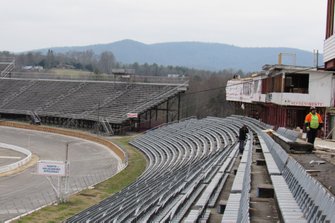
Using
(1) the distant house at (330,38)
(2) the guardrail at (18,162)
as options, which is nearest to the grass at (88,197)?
(2) the guardrail at (18,162)

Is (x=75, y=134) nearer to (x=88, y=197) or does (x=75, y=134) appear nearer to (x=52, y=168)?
(x=52, y=168)

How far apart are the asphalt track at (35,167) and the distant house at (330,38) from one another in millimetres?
12117

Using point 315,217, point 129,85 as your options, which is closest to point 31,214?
point 315,217

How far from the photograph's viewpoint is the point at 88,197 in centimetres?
2078

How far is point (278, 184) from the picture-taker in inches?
336

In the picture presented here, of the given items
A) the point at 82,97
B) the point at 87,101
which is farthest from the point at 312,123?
the point at 82,97

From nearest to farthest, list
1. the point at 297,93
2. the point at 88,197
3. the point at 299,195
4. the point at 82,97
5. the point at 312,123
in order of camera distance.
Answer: the point at 299,195
the point at 312,123
the point at 88,197
the point at 297,93
the point at 82,97

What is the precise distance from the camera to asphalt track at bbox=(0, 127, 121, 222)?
71.4 feet

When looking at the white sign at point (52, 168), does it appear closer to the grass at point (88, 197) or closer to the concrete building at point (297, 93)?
the grass at point (88, 197)

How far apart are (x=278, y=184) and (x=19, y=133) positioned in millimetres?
48275

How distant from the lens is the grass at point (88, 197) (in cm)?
1678

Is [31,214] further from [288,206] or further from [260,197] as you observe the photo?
Result: [288,206]

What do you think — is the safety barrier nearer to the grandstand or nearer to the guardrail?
the grandstand

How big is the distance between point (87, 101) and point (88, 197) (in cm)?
3972
